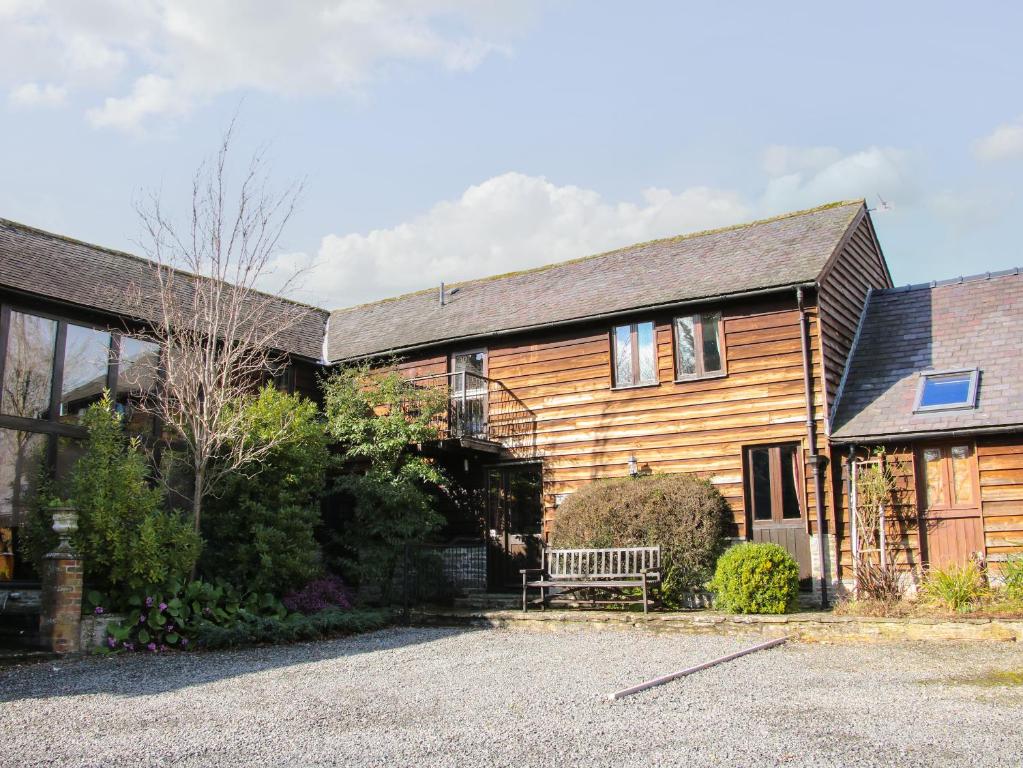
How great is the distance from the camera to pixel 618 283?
653 inches

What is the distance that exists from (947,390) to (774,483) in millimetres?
2818

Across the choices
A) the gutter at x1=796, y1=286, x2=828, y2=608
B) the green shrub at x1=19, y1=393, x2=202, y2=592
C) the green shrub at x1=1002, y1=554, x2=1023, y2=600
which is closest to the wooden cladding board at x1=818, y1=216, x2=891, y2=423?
the gutter at x1=796, y1=286, x2=828, y2=608

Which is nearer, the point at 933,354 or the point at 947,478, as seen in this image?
the point at 947,478

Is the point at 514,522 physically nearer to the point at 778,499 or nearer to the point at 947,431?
the point at 778,499

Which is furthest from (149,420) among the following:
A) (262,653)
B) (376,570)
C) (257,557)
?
(262,653)

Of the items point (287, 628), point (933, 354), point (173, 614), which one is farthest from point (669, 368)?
point (173, 614)

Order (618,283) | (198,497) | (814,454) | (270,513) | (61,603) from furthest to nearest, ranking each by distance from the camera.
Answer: (618,283), (814,454), (270,513), (198,497), (61,603)

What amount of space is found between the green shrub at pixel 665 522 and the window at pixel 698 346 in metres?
1.82

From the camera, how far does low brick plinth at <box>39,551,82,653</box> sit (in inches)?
394

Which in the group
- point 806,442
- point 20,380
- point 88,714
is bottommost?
point 88,714

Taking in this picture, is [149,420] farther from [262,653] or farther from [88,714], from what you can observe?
A: [88,714]

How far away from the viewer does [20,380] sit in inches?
513

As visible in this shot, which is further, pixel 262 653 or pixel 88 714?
pixel 262 653

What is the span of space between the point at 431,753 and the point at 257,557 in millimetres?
7721
